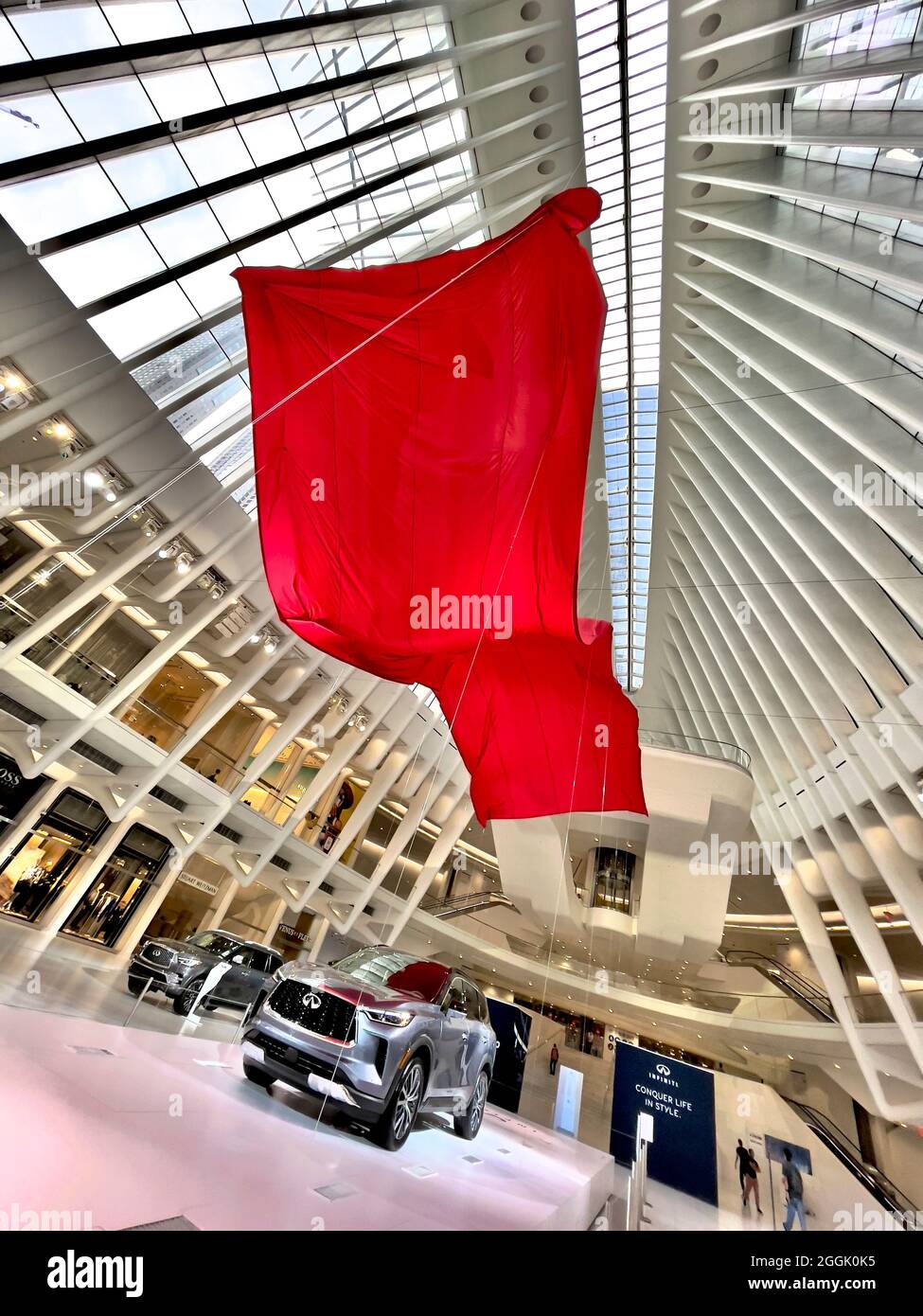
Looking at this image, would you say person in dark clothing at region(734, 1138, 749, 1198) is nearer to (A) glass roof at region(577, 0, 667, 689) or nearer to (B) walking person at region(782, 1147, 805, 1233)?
(B) walking person at region(782, 1147, 805, 1233)

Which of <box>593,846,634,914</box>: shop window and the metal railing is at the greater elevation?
the metal railing

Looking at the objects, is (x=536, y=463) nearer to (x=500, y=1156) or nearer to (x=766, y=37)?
(x=500, y=1156)

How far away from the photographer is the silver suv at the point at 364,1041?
418 centimetres

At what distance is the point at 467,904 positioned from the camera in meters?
18.3

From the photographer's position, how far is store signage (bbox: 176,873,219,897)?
18786 millimetres

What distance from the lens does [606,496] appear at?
69.7ft

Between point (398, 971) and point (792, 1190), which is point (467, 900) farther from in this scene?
point (398, 971)

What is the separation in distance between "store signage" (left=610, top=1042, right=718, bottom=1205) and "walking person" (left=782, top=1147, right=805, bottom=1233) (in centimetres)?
109

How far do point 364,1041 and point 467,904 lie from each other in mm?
14918

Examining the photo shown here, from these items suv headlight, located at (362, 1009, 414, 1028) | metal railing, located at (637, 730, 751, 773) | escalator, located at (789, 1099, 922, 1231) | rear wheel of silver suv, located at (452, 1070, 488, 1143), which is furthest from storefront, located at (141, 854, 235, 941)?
escalator, located at (789, 1099, 922, 1231)

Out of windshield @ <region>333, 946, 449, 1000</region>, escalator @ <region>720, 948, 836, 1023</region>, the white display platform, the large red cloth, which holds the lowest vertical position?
the white display platform

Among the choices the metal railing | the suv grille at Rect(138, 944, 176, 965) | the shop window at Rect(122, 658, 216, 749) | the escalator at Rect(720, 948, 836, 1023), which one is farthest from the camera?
the metal railing
